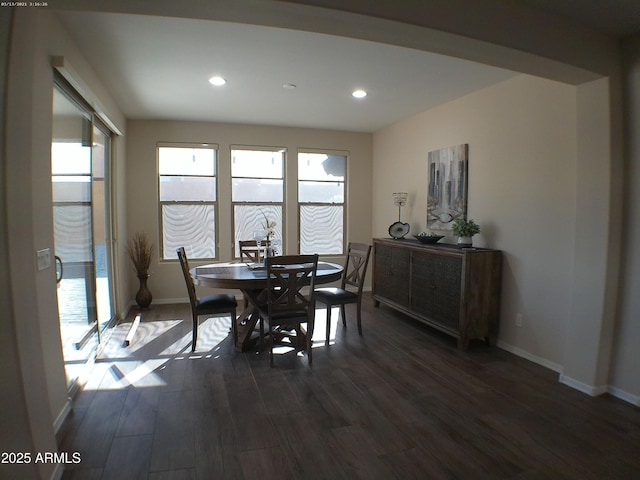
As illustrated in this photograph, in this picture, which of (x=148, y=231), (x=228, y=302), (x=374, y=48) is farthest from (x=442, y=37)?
(x=148, y=231)

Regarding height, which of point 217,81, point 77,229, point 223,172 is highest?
point 217,81

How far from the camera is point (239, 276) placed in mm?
3445

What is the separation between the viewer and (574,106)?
121 inches

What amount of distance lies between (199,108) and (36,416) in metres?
3.99

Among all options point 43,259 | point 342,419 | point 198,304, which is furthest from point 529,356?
point 43,259

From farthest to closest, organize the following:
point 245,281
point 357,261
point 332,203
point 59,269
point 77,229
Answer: point 332,203
point 357,261
point 245,281
point 77,229
point 59,269

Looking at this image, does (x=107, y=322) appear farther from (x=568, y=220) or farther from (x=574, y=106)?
(x=574, y=106)

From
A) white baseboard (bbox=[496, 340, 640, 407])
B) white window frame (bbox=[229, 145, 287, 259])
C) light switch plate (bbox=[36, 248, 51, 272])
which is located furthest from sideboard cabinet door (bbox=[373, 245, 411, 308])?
light switch plate (bbox=[36, 248, 51, 272])

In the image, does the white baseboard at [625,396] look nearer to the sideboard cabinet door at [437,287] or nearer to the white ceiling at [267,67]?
the sideboard cabinet door at [437,287]

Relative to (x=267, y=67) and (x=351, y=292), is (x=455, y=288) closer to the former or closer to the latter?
(x=351, y=292)

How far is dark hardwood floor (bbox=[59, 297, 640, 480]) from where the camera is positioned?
199cm

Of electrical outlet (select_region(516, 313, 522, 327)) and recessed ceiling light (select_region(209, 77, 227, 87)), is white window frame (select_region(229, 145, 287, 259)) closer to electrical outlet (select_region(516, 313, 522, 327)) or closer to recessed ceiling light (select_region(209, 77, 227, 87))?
recessed ceiling light (select_region(209, 77, 227, 87))

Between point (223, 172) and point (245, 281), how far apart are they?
2.88 m

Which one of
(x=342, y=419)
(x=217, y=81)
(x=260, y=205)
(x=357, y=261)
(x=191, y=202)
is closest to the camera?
(x=342, y=419)
